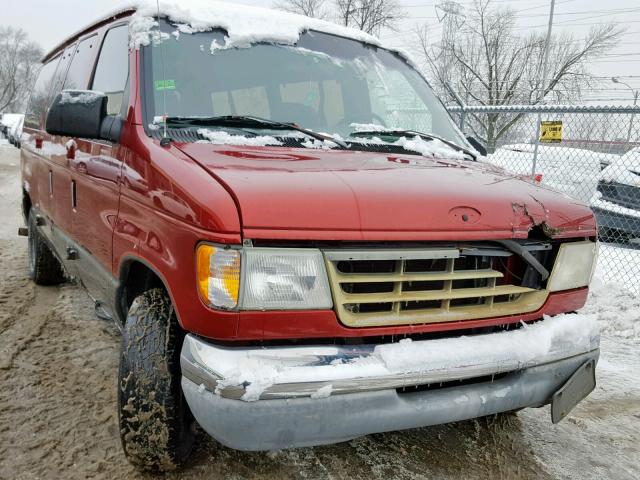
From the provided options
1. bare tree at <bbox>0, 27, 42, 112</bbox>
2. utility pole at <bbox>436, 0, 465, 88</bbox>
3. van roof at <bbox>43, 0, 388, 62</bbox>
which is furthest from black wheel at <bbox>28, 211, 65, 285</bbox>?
bare tree at <bbox>0, 27, 42, 112</bbox>

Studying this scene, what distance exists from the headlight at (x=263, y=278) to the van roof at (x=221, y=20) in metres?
1.42

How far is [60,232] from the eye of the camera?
364 centimetres

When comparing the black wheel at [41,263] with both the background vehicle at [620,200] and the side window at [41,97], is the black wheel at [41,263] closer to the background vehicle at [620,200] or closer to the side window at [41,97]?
the side window at [41,97]

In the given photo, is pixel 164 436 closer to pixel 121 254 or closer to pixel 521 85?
pixel 121 254

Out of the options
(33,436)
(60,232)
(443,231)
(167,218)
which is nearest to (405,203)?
(443,231)

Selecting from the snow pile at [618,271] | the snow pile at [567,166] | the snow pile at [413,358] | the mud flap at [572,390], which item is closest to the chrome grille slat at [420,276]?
the snow pile at [413,358]

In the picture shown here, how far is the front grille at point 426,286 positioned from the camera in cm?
186

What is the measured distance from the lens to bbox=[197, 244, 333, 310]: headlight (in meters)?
1.74

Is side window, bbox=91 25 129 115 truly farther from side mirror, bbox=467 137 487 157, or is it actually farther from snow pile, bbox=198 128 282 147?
side mirror, bbox=467 137 487 157

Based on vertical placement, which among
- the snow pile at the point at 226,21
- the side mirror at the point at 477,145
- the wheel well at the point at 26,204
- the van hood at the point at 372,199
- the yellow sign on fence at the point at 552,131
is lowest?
the wheel well at the point at 26,204

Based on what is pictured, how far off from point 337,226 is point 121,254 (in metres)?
1.18

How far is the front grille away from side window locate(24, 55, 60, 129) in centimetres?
343

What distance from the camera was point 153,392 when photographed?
2039 mm

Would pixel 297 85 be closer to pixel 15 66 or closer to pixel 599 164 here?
pixel 599 164
